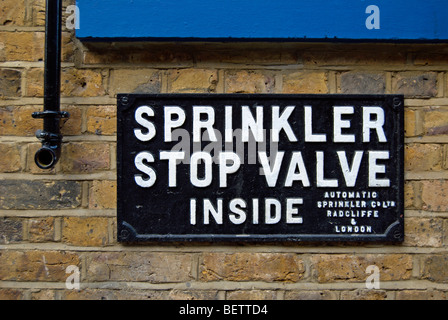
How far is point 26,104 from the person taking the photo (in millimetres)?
1345

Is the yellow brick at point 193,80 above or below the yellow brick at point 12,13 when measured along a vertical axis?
below

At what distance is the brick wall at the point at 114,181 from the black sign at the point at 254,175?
0.05 m

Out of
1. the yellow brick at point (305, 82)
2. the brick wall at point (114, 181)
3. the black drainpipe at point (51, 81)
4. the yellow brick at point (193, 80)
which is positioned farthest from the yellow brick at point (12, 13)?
the yellow brick at point (305, 82)

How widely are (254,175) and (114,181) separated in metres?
0.48

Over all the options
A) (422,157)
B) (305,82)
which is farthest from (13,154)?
(422,157)

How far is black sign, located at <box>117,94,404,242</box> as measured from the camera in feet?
4.34

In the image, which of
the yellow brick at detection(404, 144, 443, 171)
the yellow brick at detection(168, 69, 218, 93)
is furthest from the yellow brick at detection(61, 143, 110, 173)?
the yellow brick at detection(404, 144, 443, 171)

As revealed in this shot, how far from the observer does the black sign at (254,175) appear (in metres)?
1.32

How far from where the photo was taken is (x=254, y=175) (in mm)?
1327

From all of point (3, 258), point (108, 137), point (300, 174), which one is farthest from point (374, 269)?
point (3, 258)

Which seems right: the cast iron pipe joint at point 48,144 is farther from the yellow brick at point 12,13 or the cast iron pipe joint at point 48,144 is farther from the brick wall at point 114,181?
the yellow brick at point 12,13

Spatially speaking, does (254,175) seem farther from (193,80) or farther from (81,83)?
(81,83)

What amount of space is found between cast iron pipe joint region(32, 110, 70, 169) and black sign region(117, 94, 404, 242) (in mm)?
198

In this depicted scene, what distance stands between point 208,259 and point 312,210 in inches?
15.5
